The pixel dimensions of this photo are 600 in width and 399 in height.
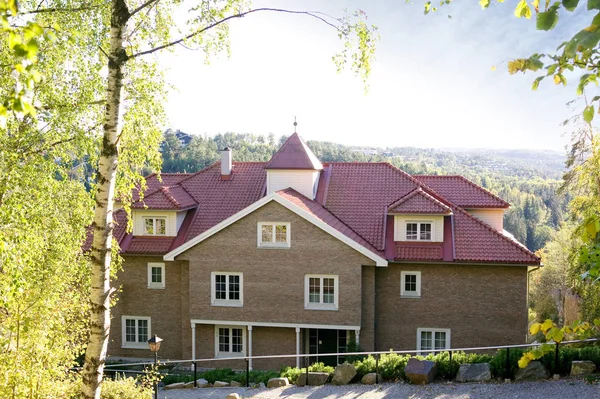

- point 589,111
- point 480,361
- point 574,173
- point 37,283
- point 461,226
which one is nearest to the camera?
point 589,111

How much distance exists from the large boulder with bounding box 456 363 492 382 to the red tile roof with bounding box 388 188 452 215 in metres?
8.78

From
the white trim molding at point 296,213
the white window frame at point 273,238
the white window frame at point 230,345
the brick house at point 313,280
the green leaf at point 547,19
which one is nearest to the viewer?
the green leaf at point 547,19

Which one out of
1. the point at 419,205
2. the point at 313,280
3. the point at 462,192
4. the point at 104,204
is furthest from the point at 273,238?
the point at 104,204

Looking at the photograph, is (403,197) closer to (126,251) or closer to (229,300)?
(229,300)

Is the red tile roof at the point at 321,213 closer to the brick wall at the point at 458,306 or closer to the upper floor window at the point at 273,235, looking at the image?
the upper floor window at the point at 273,235

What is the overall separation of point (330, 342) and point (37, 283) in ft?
47.8

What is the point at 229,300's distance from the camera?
899 inches

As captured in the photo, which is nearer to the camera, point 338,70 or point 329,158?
point 338,70

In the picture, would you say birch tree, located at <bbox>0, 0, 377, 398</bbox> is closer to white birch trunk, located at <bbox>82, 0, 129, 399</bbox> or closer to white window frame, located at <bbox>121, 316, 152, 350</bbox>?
white birch trunk, located at <bbox>82, 0, 129, 399</bbox>

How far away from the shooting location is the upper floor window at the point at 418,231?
75.2 feet

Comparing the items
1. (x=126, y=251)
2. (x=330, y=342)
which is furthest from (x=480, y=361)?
(x=126, y=251)

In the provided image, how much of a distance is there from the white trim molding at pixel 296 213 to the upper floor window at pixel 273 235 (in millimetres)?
793

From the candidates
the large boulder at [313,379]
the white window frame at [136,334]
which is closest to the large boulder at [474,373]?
the large boulder at [313,379]

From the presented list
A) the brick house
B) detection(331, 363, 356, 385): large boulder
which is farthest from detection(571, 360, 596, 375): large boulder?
the brick house
